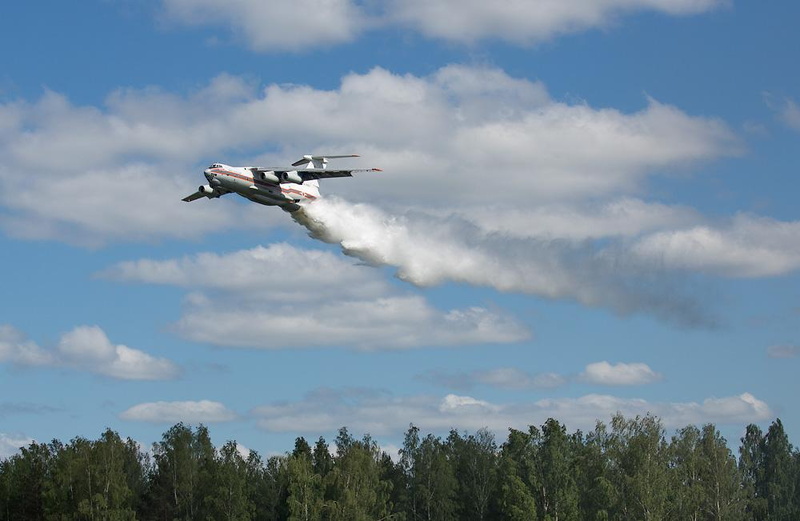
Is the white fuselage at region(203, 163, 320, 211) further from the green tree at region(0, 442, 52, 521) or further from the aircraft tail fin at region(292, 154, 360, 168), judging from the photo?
the green tree at region(0, 442, 52, 521)

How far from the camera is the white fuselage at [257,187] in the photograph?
68.3 metres

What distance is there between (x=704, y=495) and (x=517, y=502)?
11479 mm

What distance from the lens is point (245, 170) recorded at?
6875 centimetres

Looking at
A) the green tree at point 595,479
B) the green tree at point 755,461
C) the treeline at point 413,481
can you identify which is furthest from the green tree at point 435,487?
the green tree at point 755,461

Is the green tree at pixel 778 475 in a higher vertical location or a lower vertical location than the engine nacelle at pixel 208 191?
lower

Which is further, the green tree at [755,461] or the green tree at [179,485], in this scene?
the green tree at [755,461]

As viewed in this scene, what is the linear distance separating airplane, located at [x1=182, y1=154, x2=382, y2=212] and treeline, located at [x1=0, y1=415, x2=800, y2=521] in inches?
738

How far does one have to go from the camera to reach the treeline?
243 ft

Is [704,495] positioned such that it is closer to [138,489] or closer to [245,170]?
[245,170]

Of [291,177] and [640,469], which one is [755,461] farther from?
[291,177]

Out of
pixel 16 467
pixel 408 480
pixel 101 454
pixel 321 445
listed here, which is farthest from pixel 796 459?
pixel 16 467

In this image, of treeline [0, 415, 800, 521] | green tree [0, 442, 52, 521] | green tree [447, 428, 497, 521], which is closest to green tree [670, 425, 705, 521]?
treeline [0, 415, 800, 521]

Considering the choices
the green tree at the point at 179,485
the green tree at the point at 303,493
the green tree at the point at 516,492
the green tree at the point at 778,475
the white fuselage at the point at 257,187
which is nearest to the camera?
the white fuselage at the point at 257,187

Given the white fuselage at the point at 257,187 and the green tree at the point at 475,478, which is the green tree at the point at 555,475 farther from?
the white fuselage at the point at 257,187
